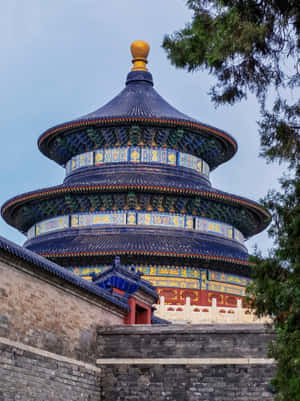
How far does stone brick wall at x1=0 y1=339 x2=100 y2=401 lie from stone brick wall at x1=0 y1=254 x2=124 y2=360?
23 centimetres

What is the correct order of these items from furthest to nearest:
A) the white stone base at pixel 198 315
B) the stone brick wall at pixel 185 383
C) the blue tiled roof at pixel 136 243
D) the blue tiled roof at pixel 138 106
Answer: the blue tiled roof at pixel 138 106 < the blue tiled roof at pixel 136 243 < the white stone base at pixel 198 315 < the stone brick wall at pixel 185 383

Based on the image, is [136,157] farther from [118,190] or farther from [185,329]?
[185,329]

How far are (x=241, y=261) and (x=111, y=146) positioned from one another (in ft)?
25.4

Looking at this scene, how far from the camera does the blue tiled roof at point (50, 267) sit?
746 inches

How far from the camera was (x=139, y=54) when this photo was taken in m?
41.8

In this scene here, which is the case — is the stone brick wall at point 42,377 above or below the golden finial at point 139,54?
below

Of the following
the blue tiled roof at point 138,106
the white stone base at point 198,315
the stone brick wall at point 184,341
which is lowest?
the stone brick wall at point 184,341

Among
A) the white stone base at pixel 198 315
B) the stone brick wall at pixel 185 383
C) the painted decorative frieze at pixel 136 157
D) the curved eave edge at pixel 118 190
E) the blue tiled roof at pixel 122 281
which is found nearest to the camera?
the stone brick wall at pixel 185 383

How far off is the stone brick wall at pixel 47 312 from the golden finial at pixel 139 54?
20.0 m

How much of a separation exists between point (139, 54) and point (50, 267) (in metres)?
22.8

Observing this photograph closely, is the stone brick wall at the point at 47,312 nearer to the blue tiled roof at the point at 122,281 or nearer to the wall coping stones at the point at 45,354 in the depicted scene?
the wall coping stones at the point at 45,354

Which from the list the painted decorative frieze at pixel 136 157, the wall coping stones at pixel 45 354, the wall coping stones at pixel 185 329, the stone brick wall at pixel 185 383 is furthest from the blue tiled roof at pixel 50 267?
the painted decorative frieze at pixel 136 157

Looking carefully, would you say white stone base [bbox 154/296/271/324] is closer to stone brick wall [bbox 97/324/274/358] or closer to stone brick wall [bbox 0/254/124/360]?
stone brick wall [bbox 0/254/124/360]

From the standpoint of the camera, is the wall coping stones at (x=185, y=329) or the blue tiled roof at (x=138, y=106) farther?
the blue tiled roof at (x=138, y=106)
